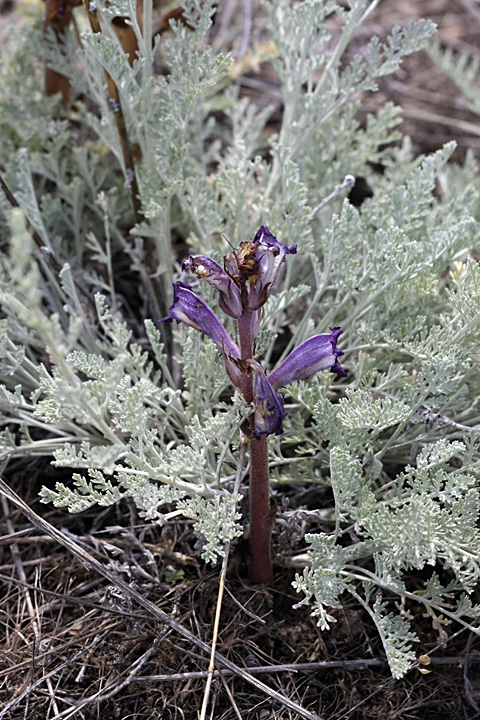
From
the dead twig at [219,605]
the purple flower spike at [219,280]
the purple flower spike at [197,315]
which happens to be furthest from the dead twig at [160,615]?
the purple flower spike at [219,280]

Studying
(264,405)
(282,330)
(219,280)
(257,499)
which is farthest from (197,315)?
(282,330)

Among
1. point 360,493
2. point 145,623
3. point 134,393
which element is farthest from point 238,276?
point 145,623

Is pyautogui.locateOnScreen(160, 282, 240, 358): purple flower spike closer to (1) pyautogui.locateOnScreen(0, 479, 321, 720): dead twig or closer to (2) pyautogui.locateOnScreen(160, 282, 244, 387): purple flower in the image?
(2) pyautogui.locateOnScreen(160, 282, 244, 387): purple flower

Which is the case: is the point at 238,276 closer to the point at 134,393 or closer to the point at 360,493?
the point at 134,393

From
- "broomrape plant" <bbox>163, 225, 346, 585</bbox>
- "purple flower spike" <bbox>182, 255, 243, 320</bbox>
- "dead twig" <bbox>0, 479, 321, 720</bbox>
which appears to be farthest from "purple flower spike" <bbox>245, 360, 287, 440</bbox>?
"dead twig" <bbox>0, 479, 321, 720</bbox>

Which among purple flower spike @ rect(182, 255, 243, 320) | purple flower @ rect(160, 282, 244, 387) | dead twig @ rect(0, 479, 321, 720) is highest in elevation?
purple flower spike @ rect(182, 255, 243, 320)

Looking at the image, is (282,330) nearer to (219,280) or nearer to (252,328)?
(252,328)
